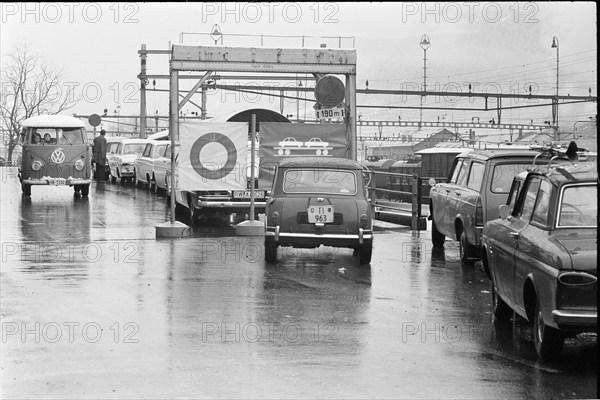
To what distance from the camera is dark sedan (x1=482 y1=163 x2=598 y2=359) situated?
780 centimetres

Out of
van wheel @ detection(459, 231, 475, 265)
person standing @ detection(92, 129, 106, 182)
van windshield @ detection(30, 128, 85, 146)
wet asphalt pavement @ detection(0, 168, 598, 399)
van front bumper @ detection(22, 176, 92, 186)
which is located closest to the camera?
wet asphalt pavement @ detection(0, 168, 598, 399)

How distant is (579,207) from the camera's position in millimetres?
8812

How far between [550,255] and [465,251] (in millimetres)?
6881

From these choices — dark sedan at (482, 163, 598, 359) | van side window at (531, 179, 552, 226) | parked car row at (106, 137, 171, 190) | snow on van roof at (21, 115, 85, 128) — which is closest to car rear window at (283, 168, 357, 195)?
dark sedan at (482, 163, 598, 359)

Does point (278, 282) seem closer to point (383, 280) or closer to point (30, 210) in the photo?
point (383, 280)

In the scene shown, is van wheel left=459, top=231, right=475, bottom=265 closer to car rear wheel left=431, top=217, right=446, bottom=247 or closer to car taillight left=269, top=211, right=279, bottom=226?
car rear wheel left=431, top=217, right=446, bottom=247

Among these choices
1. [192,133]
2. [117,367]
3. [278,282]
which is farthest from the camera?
[192,133]

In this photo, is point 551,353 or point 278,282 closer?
point 551,353

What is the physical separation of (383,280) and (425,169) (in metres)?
35.2

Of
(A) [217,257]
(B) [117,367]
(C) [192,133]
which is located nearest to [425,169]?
(C) [192,133]

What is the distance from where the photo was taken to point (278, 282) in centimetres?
1284

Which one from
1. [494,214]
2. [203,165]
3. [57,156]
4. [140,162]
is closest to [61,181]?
[57,156]

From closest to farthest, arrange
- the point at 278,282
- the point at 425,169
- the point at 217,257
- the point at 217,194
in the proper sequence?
the point at 278,282, the point at 217,257, the point at 217,194, the point at 425,169

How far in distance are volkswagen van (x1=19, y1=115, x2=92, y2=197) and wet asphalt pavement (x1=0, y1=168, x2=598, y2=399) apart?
12.3 m
